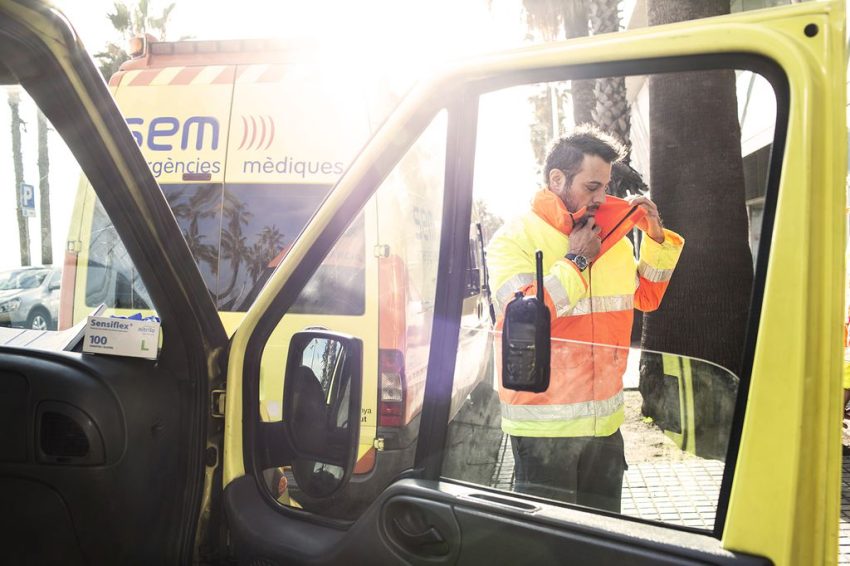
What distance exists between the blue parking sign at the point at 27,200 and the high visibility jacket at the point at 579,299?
1237mm

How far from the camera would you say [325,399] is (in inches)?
71.3

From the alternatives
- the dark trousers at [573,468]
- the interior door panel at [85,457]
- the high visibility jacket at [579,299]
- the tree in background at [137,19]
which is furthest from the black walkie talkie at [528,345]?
the tree in background at [137,19]

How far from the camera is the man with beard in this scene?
1.63 m

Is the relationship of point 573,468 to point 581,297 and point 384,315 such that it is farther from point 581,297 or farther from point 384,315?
point 384,315

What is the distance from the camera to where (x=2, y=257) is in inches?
77.5

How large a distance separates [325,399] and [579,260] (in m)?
0.72

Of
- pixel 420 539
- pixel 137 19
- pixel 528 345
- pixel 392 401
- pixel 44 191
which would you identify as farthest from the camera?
pixel 137 19

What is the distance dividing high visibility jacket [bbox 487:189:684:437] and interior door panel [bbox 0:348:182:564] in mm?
888

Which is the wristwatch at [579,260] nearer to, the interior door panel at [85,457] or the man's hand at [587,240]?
the man's hand at [587,240]

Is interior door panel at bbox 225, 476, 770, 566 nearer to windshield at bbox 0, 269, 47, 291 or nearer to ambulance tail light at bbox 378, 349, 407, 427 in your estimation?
ambulance tail light at bbox 378, 349, 407, 427

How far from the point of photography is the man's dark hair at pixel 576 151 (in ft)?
6.37

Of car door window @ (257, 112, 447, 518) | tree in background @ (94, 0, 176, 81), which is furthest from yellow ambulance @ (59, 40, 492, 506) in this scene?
tree in background @ (94, 0, 176, 81)

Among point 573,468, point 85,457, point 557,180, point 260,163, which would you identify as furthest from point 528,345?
point 260,163

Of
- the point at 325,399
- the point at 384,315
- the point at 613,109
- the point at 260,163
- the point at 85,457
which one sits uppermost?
the point at 260,163
